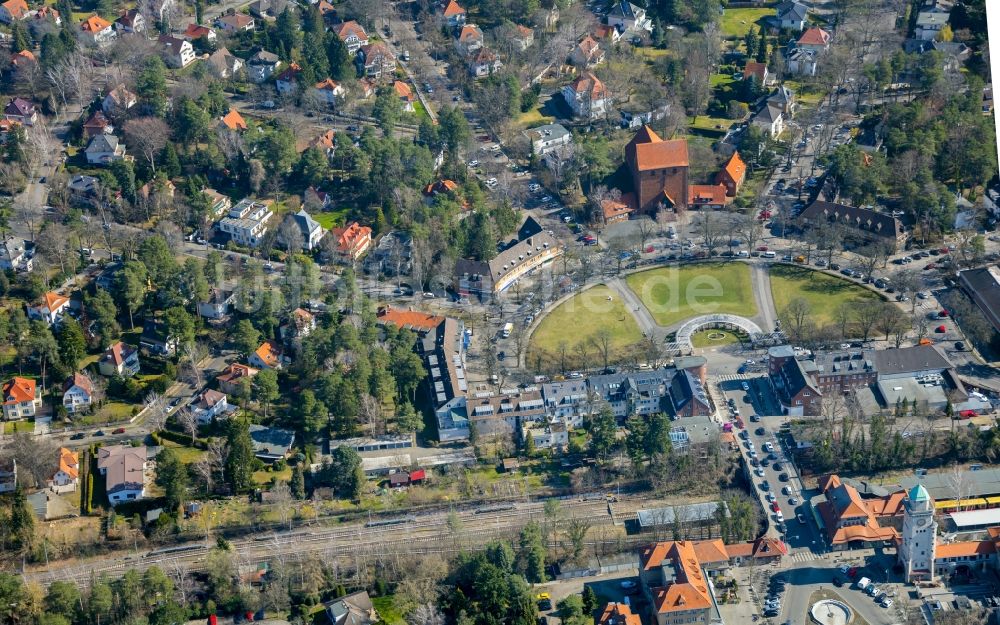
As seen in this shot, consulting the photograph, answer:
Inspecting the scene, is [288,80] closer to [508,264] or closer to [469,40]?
[469,40]

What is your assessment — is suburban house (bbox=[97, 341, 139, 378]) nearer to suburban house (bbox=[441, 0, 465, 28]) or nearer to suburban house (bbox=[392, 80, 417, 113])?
suburban house (bbox=[392, 80, 417, 113])

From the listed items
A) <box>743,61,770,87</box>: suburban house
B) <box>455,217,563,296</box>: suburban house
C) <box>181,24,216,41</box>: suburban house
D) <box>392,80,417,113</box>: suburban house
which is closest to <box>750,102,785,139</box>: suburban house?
<box>743,61,770,87</box>: suburban house

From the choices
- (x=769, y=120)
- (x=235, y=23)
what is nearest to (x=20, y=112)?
(x=235, y=23)

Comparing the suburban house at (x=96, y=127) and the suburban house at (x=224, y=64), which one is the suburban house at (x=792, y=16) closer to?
the suburban house at (x=224, y=64)

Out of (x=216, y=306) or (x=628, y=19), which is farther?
(x=628, y=19)

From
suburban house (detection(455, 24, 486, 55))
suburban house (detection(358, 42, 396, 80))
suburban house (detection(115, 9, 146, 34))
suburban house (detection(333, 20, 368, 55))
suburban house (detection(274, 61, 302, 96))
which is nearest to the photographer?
suburban house (detection(274, 61, 302, 96))

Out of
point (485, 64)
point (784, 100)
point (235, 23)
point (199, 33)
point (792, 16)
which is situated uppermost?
point (235, 23)

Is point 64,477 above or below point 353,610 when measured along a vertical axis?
above
